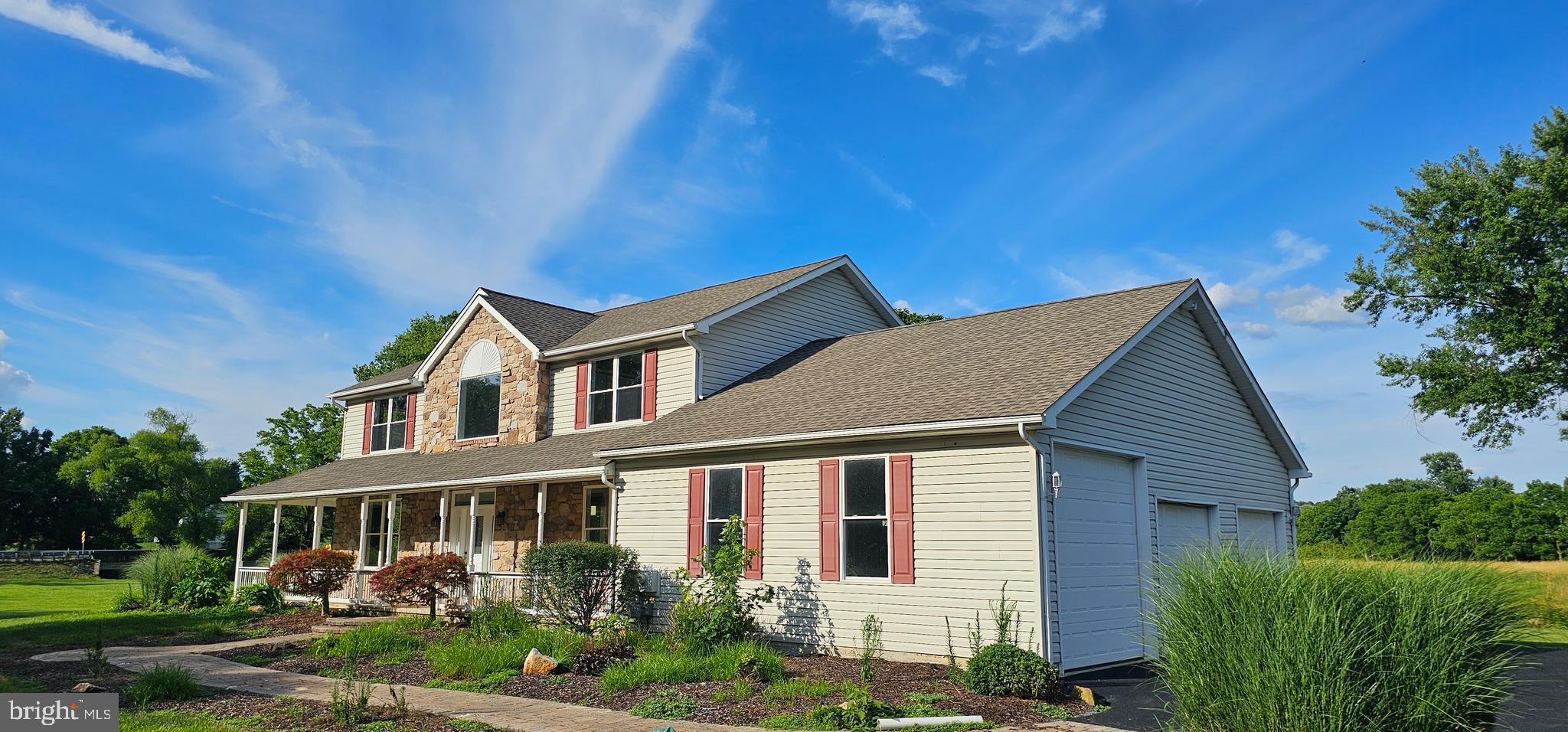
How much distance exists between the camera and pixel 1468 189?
25219 millimetres

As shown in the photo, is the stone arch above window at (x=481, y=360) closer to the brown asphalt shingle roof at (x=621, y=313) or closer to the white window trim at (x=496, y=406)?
the white window trim at (x=496, y=406)

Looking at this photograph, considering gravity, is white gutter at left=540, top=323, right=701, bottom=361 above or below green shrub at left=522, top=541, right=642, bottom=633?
above

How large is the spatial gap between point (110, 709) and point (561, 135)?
1018 centimetres

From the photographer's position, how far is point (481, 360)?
2245 centimetres

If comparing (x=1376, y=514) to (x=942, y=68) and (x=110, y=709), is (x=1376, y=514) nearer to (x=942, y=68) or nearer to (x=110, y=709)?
(x=942, y=68)

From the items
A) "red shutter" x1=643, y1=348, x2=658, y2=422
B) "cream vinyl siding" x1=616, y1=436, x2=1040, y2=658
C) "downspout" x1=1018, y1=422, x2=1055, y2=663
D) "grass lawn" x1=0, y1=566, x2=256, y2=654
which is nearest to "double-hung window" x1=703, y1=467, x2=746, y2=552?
"cream vinyl siding" x1=616, y1=436, x2=1040, y2=658

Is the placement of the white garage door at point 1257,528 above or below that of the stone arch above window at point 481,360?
below

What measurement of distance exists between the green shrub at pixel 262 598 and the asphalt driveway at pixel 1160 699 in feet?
60.7

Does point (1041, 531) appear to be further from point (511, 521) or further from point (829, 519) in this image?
point (511, 521)

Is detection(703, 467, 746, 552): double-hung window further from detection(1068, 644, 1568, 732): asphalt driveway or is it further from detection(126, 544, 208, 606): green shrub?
detection(126, 544, 208, 606): green shrub

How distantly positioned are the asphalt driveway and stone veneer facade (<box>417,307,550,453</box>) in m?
13.3

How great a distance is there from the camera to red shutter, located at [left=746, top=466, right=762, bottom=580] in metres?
13.9

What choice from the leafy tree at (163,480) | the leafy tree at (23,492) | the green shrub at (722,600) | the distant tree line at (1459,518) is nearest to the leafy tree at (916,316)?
the distant tree line at (1459,518)

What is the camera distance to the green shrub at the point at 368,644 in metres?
13.9
